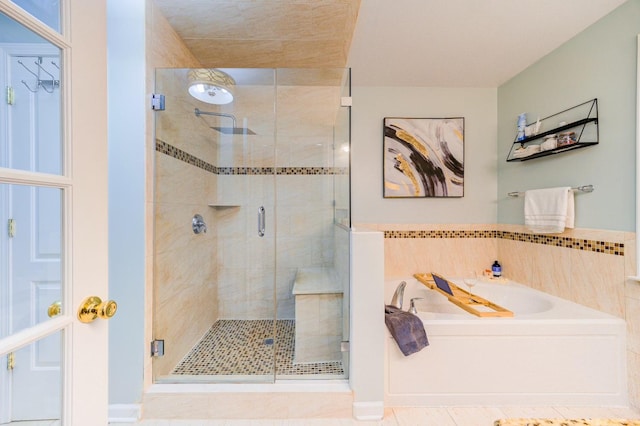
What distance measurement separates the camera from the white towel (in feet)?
6.68

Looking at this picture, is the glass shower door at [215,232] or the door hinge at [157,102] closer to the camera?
the door hinge at [157,102]

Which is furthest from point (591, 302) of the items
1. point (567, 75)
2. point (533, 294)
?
point (567, 75)

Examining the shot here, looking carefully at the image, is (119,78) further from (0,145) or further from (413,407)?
(413,407)

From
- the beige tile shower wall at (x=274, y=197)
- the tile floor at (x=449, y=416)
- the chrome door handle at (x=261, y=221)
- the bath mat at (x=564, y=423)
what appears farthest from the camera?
the chrome door handle at (x=261, y=221)

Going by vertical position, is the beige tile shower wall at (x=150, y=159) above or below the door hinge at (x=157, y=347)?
above

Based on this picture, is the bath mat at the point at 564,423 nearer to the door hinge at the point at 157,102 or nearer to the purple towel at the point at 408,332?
the purple towel at the point at 408,332

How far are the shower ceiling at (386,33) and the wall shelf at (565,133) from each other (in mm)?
543

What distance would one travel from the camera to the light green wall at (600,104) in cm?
170

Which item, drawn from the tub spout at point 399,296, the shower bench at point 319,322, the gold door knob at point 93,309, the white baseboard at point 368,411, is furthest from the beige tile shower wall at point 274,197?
the gold door knob at point 93,309

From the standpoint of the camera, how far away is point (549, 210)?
7.04 feet

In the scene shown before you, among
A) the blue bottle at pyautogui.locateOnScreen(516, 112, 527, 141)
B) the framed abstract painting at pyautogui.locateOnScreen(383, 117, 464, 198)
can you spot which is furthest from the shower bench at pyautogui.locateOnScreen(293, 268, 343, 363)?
the blue bottle at pyautogui.locateOnScreen(516, 112, 527, 141)

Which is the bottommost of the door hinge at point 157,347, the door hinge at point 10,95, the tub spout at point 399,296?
the door hinge at point 157,347

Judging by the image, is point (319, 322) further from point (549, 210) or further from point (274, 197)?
point (549, 210)

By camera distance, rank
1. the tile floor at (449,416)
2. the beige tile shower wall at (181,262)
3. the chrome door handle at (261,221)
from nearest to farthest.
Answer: the tile floor at (449,416) < the beige tile shower wall at (181,262) < the chrome door handle at (261,221)
